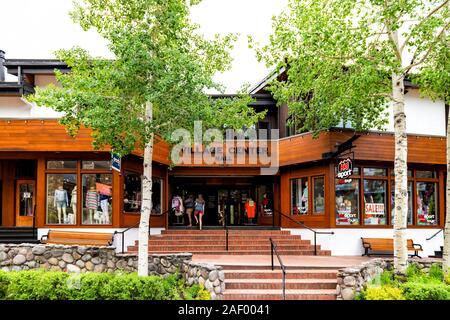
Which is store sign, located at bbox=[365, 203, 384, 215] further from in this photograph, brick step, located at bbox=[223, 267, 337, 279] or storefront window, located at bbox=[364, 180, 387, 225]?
brick step, located at bbox=[223, 267, 337, 279]

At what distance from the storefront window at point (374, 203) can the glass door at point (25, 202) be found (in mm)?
13557

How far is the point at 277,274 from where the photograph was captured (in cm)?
1391

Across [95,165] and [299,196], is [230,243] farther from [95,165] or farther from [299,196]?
[95,165]

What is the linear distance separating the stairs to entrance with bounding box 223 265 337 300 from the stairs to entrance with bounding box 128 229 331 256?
202 inches

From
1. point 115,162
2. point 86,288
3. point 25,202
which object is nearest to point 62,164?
point 25,202

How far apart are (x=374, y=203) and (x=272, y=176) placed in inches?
208

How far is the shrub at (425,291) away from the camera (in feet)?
38.3

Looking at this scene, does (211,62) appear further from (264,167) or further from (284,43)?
(264,167)

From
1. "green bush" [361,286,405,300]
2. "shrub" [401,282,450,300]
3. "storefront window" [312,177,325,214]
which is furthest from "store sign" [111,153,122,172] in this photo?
"storefront window" [312,177,325,214]

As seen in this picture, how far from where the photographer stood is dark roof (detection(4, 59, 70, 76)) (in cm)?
2280

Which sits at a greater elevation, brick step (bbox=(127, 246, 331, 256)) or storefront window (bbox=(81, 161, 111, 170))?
storefront window (bbox=(81, 161, 111, 170))

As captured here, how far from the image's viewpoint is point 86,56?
569 inches

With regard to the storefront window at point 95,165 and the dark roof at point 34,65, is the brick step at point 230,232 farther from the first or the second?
the dark roof at point 34,65
